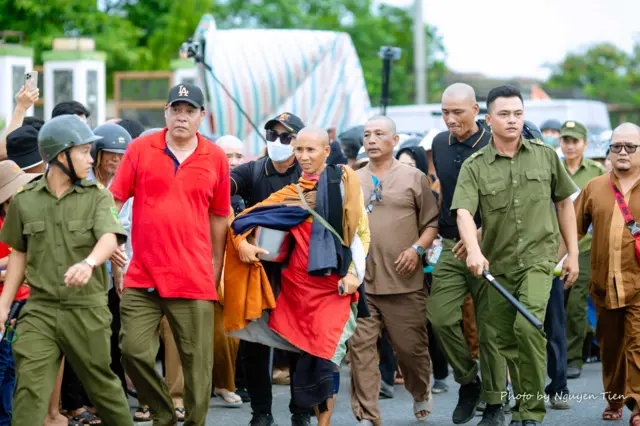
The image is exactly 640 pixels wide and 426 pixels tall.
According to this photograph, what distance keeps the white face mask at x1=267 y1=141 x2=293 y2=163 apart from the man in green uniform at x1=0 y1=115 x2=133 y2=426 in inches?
80.9

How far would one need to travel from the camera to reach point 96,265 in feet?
21.2

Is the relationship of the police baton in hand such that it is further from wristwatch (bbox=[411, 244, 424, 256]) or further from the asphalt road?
the asphalt road

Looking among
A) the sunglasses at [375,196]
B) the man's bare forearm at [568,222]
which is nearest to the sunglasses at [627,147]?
the man's bare forearm at [568,222]

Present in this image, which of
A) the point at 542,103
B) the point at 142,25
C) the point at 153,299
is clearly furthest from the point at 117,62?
the point at 153,299

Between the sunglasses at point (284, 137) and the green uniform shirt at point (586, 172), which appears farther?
the green uniform shirt at point (586, 172)

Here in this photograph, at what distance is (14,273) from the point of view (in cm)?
671

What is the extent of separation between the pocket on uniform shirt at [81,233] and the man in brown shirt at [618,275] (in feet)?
13.2

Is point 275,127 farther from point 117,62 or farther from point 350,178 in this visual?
point 117,62

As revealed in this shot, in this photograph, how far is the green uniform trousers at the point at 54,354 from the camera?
655 cm

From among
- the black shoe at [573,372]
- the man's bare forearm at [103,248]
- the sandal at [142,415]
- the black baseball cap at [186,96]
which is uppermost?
the black baseball cap at [186,96]

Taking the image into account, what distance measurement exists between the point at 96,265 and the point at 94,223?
31cm

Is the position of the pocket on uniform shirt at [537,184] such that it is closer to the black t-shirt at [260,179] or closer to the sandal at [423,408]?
the black t-shirt at [260,179]

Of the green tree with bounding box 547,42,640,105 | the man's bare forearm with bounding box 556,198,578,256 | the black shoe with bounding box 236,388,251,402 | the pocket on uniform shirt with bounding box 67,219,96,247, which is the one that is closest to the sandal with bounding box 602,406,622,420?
the man's bare forearm with bounding box 556,198,578,256

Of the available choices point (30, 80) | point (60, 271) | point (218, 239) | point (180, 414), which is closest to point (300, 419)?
point (180, 414)
